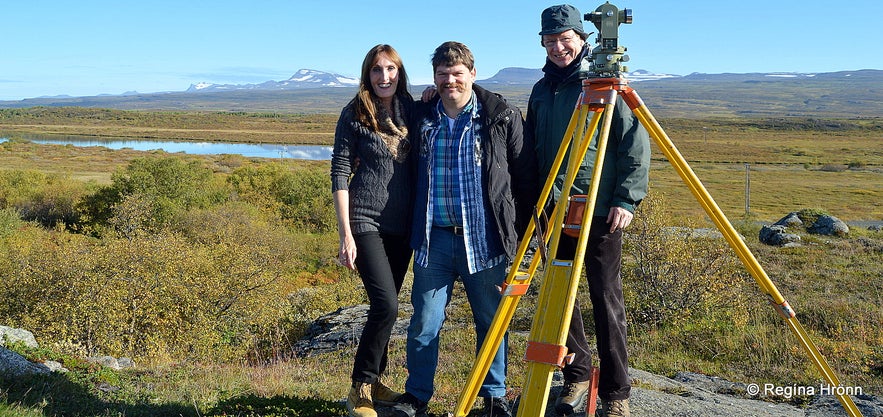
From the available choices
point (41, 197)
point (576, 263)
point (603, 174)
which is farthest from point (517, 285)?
point (41, 197)

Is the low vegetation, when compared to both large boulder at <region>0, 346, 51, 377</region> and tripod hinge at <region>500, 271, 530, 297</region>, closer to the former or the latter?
large boulder at <region>0, 346, 51, 377</region>

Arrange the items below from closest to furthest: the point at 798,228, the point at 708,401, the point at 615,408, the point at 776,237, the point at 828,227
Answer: the point at 615,408 < the point at 708,401 < the point at 776,237 < the point at 828,227 < the point at 798,228

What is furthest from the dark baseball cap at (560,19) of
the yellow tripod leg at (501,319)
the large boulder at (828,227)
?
the large boulder at (828,227)

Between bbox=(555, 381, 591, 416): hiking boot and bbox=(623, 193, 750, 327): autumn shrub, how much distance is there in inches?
→ 216

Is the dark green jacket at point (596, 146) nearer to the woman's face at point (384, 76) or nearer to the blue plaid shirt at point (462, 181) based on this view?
the blue plaid shirt at point (462, 181)

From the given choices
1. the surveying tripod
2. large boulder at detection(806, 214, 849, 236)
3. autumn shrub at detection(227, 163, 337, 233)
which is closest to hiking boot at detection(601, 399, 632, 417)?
the surveying tripod

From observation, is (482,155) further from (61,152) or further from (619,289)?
(61,152)

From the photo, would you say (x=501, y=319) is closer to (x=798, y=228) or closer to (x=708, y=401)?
(x=708, y=401)

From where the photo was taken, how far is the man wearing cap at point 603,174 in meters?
3.18

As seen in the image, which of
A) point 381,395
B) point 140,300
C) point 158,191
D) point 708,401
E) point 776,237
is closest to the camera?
point 381,395

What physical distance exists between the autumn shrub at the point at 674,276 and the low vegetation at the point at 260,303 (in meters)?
0.03

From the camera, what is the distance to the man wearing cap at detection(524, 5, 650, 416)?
3178mm

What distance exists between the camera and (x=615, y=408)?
11.0 feet

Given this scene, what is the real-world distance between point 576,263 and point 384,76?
156cm
